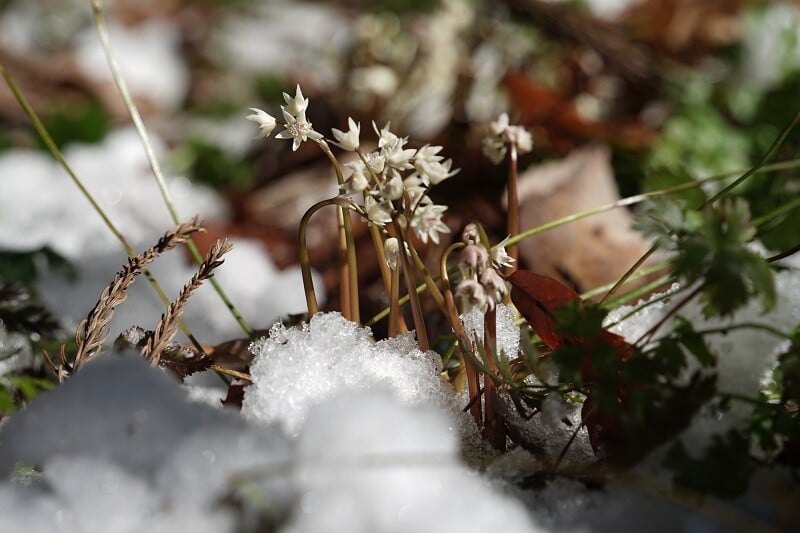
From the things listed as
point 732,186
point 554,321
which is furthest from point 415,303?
point 732,186

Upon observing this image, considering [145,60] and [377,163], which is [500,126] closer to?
[377,163]

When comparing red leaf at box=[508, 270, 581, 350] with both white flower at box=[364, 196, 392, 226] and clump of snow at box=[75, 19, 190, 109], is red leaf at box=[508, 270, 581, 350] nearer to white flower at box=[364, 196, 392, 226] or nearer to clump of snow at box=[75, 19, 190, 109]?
white flower at box=[364, 196, 392, 226]

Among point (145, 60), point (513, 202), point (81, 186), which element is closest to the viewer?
point (513, 202)

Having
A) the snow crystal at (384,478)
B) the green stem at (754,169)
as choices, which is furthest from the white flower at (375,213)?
the green stem at (754,169)

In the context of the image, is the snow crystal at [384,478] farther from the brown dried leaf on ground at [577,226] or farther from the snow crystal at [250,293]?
the brown dried leaf on ground at [577,226]

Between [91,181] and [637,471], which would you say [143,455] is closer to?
[637,471]

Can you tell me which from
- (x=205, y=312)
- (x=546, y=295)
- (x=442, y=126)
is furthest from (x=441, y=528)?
(x=442, y=126)

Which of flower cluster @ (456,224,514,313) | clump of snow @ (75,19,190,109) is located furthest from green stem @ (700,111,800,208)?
clump of snow @ (75,19,190,109)
